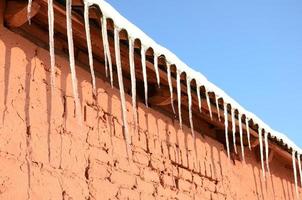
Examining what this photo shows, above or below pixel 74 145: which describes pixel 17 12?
above

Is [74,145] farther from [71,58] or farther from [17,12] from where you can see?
[17,12]

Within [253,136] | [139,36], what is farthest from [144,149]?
[253,136]

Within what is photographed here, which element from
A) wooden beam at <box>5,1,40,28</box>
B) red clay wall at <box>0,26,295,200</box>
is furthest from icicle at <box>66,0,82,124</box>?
wooden beam at <box>5,1,40,28</box>

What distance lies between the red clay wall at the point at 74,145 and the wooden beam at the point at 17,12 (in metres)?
0.07

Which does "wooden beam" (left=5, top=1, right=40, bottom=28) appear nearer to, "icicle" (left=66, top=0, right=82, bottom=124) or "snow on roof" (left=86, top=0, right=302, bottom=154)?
"icicle" (left=66, top=0, right=82, bottom=124)

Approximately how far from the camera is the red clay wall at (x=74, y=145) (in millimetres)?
2830

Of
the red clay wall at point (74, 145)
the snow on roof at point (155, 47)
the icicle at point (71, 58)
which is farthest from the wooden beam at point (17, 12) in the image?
the snow on roof at point (155, 47)

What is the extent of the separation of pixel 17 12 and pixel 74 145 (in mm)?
886

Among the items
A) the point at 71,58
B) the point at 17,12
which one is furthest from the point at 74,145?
the point at 17,12

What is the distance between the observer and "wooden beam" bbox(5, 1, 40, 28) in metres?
2.93

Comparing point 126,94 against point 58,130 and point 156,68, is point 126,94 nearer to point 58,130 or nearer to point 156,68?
point 156,68

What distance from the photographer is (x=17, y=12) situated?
2.93m

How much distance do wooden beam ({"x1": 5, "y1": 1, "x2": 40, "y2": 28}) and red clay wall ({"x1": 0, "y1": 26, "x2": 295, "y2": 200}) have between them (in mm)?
67

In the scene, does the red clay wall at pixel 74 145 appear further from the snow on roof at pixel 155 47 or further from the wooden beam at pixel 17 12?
the snow on roof at pixel 155 47
